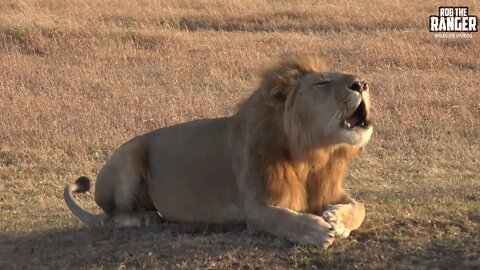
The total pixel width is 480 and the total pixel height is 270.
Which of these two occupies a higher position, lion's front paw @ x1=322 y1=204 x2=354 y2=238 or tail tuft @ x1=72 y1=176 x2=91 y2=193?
lion's front paw @ x1=322 y1=204 x2=354 y2=238

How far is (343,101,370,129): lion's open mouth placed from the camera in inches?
182

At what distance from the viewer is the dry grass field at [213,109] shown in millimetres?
Result: 4918

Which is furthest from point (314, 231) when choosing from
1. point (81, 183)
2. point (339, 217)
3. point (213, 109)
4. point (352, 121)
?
point (213, 109)

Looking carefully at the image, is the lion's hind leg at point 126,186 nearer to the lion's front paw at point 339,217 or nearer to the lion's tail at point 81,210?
the lion's tail at point 81,210

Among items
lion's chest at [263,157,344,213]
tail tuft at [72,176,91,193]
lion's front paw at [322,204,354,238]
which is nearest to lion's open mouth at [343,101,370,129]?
lion's chest at [263,157,344,213]

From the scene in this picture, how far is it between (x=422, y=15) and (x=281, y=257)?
1483 centimetres

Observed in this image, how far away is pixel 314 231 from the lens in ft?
15.4

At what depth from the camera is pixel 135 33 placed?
595 inches

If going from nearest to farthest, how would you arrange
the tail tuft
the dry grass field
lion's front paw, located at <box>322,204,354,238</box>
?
lion's front paw, located at <box>322,204,354,238</box> → the dry grass field → the tail tuft

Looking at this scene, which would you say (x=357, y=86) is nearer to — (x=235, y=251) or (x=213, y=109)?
(x=235, y=251)

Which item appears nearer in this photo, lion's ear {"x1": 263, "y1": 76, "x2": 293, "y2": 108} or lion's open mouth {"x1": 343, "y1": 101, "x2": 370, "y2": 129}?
lion's open mouth {"x1": 343, "y1": 101, "x2": 370, "y2": 129}

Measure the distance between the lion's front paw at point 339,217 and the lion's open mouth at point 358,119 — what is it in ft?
1.69

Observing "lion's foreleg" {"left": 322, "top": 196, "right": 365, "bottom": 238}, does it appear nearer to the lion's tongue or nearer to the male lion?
the male lion

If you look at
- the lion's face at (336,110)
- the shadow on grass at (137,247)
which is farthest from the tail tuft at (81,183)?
the lion's face at (336,110)
